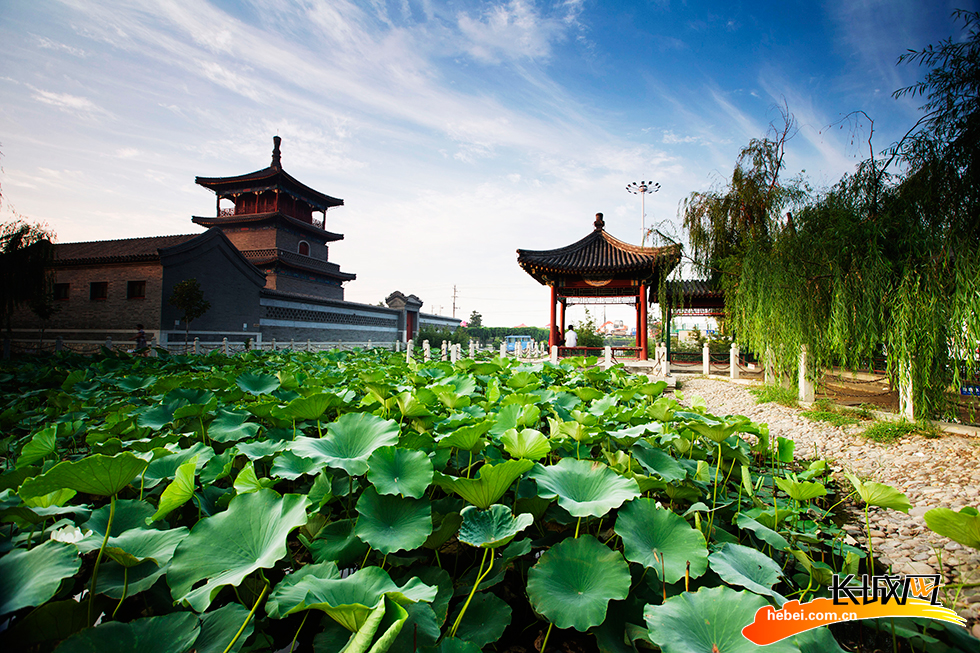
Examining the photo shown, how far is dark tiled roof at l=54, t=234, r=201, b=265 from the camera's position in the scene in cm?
1163

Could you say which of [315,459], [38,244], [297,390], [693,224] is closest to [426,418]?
[315,459]

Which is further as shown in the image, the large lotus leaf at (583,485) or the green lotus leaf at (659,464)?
the green lotus leaf at (659,464)

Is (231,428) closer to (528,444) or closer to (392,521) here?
(392,521)

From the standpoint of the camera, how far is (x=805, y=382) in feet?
16.5

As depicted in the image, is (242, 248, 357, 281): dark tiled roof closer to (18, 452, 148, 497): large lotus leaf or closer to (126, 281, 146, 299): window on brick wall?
(126, 281, 146, 299): window on brick wall

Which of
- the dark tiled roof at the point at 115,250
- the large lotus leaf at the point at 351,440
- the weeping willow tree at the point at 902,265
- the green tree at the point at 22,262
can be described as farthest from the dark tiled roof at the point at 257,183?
the large lotus leaf at the point at 351,440

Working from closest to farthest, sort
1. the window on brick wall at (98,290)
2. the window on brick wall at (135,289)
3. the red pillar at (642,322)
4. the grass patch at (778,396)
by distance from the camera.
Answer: the grass patch at (778,396) < the red pillar at (642,322) < the window on brick wall at (135,289) < the window on brick wall at (98,290)

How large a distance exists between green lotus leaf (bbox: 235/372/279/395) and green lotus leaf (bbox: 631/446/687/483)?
1551mm

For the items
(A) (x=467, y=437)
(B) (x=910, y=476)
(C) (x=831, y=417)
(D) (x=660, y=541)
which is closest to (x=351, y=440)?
(A) (x=467, y=437)

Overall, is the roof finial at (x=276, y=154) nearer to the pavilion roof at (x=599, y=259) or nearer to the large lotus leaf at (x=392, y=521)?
the pavilion roof at (x=599, y=259)

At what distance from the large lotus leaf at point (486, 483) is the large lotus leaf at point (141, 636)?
411 mm

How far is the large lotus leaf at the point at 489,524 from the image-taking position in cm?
70

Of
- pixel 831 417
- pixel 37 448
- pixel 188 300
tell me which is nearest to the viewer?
pixel 37 448

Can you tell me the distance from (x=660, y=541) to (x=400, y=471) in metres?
0.53
